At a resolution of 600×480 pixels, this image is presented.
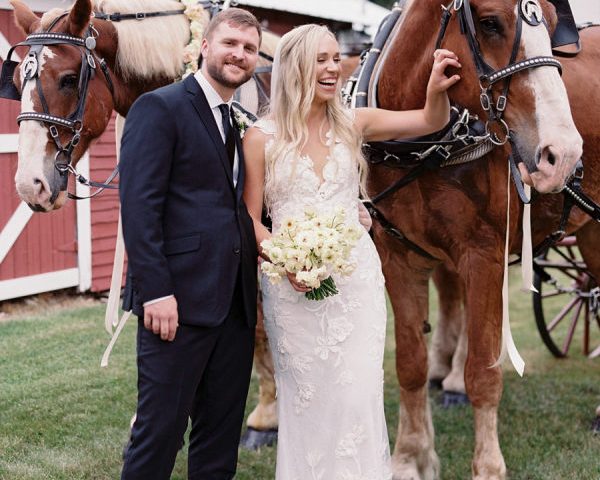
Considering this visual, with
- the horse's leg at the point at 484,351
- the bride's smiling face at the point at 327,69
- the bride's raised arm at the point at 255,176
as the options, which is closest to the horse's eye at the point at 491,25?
the bride's smiling face at the point at 327,69

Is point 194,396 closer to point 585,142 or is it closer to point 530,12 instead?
point 530,12

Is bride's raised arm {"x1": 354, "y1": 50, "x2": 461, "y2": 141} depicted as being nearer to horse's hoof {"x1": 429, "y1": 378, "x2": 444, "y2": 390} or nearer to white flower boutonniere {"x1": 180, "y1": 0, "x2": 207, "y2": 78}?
white flower boutonniere {"x1": 180, "y1": 0, "x2": 207, "y2": 78}

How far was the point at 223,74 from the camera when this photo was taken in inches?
113

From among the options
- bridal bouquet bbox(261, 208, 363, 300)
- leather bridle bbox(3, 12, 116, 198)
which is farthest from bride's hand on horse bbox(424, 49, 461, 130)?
leather bridle bbox(3, 12, 116, 198)

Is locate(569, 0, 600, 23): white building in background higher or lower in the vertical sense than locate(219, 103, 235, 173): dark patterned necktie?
higher

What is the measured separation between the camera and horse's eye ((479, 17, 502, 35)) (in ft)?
9.53

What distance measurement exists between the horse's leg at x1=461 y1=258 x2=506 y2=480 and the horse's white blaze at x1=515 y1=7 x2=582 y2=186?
93 cm

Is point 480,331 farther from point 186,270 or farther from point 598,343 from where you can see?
point 598,343

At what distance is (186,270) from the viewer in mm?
2785

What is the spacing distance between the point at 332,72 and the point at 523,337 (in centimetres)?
528

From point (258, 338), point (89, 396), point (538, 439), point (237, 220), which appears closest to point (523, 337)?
point (538, 439)

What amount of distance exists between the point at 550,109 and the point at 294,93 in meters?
0.96

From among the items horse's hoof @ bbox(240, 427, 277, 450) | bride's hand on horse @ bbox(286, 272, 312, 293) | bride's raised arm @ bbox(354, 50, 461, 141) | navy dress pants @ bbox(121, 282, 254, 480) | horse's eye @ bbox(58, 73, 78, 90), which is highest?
horse's eye @ bbox(58, 73, 78, 90)

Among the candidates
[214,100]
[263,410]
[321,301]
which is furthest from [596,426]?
[214,100]
